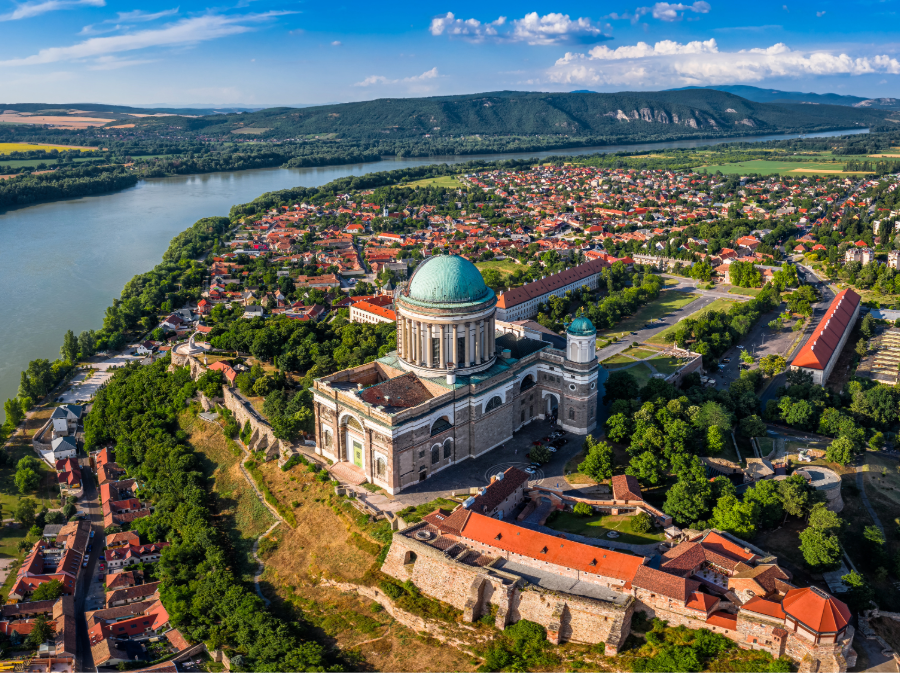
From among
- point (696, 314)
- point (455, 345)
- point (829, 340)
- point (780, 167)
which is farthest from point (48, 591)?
point (780, 167)

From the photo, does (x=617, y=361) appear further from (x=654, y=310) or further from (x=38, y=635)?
(x=38, y=635)

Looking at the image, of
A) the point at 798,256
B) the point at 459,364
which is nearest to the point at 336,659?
the point at 459,364

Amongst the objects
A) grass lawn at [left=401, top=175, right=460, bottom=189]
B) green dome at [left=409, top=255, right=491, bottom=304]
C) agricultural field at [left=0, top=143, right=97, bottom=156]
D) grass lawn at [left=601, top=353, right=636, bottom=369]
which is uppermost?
agricultural field at [left=0, top=143, right=97, bottom=156]

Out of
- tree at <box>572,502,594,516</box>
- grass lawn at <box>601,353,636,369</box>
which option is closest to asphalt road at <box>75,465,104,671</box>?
tree at <box>572,502,594,516</box>

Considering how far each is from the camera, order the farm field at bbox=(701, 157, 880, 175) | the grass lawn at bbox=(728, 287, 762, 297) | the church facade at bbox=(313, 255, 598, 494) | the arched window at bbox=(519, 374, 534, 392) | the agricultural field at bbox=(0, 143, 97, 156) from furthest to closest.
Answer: the agricultural field at bbox=(0, 143, 97, 156) < the farm field at bbox=(701, 157, 880, 175) < the grass lawn at bbox=(728, 287, 762, 297) < the arched window at bbox=(519, 374, 534, 392) < the church facade at bbox=(313, 255, 598, 494)

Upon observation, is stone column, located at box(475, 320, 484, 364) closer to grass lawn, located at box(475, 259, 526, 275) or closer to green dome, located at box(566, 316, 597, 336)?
green dome, located at box(566, 316, 597, 336)

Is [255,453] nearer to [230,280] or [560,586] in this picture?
[560,586]
